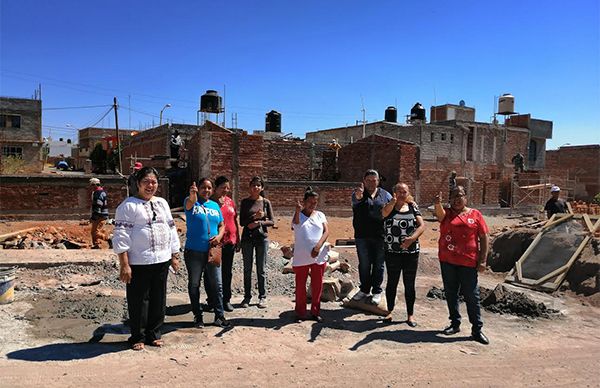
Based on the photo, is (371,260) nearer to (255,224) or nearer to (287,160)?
(255,224)

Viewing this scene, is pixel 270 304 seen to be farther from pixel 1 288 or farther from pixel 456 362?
pixel 1 288

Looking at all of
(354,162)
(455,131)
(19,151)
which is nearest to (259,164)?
(354,162)

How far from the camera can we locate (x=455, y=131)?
35312mm

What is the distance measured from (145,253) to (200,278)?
3.51ft

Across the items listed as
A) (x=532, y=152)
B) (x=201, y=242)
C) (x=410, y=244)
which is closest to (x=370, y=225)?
(x=410, y=244)

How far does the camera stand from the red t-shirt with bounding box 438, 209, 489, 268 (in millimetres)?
5285

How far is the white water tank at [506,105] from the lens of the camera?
131 ft

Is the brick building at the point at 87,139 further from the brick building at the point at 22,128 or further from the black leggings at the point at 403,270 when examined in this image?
the black leggings at the point at 403,270

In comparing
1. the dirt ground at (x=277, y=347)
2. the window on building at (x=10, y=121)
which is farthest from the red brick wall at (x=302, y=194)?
the window on building at (x=10, y=121)

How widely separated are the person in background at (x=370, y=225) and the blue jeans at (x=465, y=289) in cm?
92

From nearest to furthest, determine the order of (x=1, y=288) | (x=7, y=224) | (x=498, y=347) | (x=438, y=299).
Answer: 1. (x=498, y=347)
2. (x=1, y=288)
3. (x=438, y=299)
4. (x=7, y=224)

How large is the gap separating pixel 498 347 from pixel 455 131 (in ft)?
106

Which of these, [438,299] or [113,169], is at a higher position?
[113,169]

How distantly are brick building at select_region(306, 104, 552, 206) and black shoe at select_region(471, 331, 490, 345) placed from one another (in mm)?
24024
